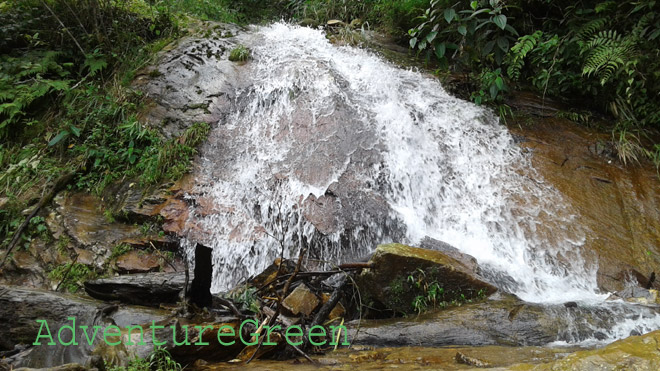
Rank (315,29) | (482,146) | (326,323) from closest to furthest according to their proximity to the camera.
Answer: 1. (326,323)
2. (482,146)
3. (315,29)

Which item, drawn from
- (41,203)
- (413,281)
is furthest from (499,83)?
(41,203)

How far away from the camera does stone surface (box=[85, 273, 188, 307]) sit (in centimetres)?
340

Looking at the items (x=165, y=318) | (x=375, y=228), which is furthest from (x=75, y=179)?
(x=375, y=228)

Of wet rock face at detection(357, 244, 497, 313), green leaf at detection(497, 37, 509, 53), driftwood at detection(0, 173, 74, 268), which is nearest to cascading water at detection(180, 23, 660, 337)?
wet rock face at detection(357, 244, 497, 313)

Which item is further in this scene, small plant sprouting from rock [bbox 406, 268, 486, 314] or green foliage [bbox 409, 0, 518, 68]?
green foliage [bbox 409, 0, 518, 68]

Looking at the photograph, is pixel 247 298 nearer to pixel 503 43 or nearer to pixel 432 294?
pixel 432 294

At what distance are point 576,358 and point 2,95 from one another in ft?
25.1

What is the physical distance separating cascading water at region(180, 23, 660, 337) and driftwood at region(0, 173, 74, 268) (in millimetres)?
1835

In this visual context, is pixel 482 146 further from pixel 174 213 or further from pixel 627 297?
pixel 174 213

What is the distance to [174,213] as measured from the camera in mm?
5258

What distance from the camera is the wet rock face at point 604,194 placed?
481 centimetres

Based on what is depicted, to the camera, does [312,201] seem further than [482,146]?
No

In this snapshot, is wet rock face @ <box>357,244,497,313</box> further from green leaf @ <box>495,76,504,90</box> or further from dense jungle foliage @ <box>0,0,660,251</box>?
green leaf @ <box>495,76,504,90</box>

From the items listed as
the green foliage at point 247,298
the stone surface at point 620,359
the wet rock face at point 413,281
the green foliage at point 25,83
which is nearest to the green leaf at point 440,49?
the wet rock face at point 413,281
